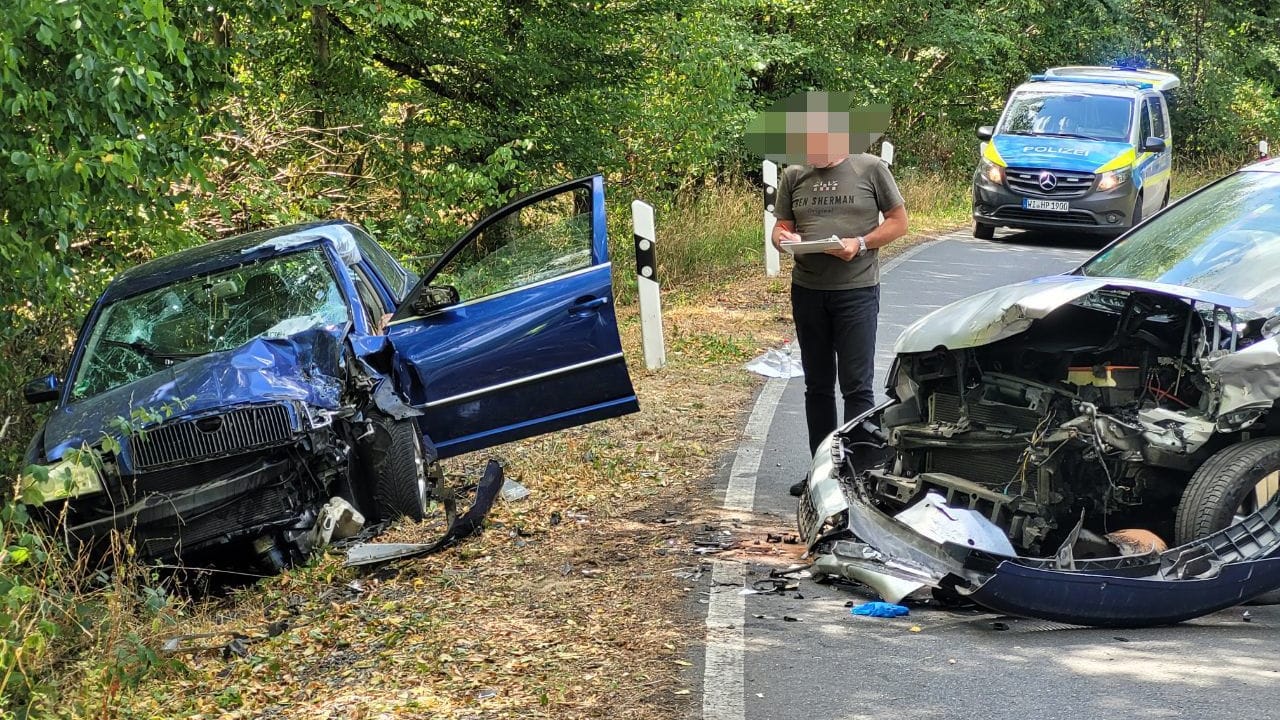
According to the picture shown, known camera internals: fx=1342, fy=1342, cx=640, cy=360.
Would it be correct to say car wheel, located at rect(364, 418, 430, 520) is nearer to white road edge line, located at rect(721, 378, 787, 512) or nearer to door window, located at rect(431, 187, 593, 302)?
door window, located at rect(431, 187, 593, 302)

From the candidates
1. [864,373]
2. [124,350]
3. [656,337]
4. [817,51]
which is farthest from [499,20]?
[817,51]

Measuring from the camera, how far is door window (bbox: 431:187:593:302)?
7.59 m

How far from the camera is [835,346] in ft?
22.0

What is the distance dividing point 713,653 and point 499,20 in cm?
1121

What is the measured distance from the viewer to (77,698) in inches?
188

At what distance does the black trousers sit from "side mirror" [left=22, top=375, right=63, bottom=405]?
3.93 metres

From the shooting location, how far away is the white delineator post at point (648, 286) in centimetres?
1034

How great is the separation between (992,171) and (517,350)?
11.5m

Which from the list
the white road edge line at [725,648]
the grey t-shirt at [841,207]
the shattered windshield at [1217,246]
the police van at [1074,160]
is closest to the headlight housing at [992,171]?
the police van at [1074,160]

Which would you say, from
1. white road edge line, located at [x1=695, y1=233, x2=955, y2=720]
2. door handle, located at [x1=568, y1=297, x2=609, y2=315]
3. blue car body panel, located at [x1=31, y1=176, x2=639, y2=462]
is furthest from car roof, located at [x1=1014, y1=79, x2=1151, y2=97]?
door handle, located at [x1=568, y1=297, x2=609, y2=315]

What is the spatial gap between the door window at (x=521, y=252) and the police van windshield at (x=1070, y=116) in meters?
11.8

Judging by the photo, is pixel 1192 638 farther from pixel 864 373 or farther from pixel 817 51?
pixel 817 51

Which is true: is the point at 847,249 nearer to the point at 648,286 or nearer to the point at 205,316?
the point at 205,316

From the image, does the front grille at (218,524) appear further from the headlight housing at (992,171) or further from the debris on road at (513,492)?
the headlight housing at (992,171)
